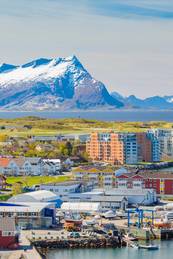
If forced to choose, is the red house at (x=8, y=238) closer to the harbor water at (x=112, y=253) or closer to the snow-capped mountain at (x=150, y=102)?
the harbor water at (x=112, y=253)

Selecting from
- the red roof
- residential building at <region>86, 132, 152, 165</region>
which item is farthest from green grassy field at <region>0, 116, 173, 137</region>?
the red roof

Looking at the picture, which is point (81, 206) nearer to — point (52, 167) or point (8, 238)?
point (8, 238)

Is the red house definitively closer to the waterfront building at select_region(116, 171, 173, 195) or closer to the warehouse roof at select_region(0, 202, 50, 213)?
the warehouse roof at select_region(0, 202, 50, 213)

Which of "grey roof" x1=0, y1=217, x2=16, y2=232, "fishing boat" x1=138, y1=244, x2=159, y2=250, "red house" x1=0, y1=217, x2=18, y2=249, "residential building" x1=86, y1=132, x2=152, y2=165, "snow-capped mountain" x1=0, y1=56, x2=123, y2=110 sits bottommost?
"fishing boat" x1=138, y1=244, x2=159, y2=250

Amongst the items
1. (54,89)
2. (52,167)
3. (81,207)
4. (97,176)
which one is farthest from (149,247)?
(54,89)

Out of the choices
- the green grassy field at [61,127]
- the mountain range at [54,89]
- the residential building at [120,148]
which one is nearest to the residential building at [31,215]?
the residential building at [120,148]

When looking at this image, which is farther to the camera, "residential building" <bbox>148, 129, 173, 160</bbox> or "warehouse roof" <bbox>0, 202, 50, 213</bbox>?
"residential building" <bbox>148, 129, 173, 160</bbox>

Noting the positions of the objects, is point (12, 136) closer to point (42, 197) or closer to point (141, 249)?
point (42, 197)

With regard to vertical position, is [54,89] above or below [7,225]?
above
